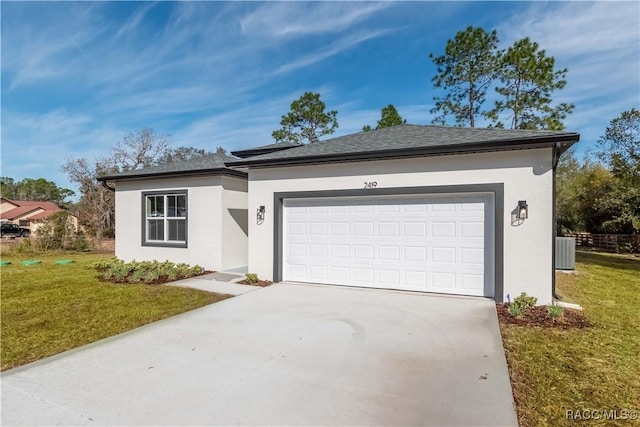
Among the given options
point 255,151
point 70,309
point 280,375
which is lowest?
point 70,309

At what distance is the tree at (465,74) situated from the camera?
72.0 feet

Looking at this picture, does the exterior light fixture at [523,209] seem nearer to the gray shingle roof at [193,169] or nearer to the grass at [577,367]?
the grass at [577,367]

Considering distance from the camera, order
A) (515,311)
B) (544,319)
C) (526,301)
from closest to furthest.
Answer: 1. (544,319)
2. (515,311)
3. (526,301)

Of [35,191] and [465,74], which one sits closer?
[465,74]

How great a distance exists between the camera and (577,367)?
380 cm

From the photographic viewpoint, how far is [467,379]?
3.44 metres

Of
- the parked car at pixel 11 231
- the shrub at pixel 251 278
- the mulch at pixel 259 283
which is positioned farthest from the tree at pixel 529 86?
the parked car at pixel 11 231

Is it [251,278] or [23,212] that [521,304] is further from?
[23,212]

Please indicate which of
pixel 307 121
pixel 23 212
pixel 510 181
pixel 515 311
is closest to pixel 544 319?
pixel 515 311

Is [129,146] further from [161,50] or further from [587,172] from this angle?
[587,172]

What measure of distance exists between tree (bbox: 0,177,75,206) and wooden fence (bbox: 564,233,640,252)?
86456 mm

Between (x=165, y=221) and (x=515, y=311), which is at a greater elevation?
(x=165, y=221)

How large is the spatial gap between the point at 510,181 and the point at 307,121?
767 inches

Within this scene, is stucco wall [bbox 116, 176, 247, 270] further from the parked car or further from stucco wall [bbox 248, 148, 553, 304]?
the parked car
